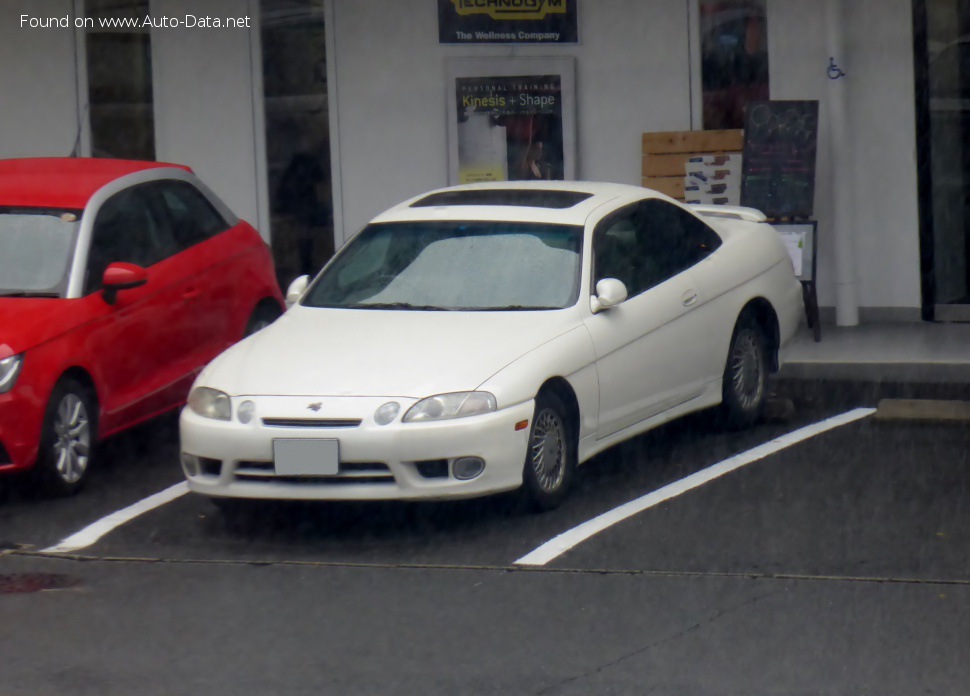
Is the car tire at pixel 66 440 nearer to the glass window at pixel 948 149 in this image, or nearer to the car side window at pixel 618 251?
the car side window at pixel 618 251

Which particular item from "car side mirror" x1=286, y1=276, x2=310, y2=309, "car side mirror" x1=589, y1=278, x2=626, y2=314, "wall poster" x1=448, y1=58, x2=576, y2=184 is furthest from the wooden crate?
"car side mirror" x1=589, y1=278, x2=626, y2=314

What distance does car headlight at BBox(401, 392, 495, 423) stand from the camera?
7277 millimetres

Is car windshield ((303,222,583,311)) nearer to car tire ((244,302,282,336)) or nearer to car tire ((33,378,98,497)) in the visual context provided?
car tire ((33,378,98,497))

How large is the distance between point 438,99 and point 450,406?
689 centimetres

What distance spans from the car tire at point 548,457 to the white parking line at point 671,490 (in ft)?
0.78

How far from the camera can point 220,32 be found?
46.1 ft

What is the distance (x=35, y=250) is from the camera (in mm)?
8938

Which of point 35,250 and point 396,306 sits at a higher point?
point 35,250

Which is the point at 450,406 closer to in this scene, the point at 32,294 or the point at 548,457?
the point at 548,457

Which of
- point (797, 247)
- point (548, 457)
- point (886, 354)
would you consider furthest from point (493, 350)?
point (797, 247)

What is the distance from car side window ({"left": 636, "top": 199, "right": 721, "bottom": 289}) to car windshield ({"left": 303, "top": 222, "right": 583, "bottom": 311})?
0.54m

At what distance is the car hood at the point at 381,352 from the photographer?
742 centimetres

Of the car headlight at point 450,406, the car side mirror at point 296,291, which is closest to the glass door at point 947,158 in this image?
the car side mirror at point 296,291

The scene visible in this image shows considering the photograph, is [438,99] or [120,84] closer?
[438,99]
